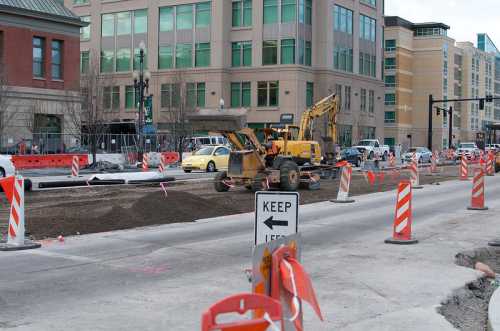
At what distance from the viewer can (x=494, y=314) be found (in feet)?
24.2

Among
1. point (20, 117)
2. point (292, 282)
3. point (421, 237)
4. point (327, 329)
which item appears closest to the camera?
point (292, 282)

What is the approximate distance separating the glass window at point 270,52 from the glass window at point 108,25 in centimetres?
1856

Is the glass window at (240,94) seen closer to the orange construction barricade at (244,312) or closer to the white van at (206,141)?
the white van at (206,141)

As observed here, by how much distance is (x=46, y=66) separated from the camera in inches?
→ 1868

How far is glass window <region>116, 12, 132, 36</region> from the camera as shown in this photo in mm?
72188

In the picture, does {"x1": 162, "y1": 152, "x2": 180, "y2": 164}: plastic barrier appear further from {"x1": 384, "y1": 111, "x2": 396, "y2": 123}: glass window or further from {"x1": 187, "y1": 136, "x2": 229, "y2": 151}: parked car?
{"x1": 384, "y1": 111, "x2": 396, "y2": 123}: glass window

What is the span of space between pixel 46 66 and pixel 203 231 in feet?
119

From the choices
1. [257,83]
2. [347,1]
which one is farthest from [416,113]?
[257,83]

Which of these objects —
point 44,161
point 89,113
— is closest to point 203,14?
point 89,113

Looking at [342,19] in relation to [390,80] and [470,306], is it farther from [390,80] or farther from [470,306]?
[470,306]

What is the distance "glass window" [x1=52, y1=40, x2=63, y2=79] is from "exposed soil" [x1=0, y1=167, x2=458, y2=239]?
81.6ft

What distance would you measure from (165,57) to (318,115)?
42944mm

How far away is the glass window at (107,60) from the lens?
242ft

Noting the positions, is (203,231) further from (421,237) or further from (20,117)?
(20,117)
